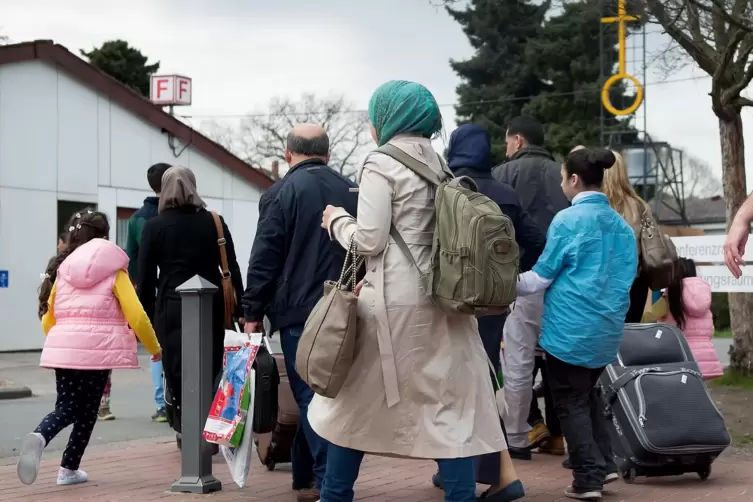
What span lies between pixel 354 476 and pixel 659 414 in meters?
2.33

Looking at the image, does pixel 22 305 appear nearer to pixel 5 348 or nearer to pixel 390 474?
pixel 5 348

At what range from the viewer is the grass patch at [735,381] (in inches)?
476

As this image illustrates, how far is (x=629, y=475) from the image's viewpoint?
648cm

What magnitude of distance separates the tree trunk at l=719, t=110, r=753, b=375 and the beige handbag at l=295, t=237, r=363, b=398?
882cm

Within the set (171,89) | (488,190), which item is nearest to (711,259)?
(488,190)

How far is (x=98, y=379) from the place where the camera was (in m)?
6.51

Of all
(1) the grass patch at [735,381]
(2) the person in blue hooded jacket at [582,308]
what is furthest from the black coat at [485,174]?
(1) the grass patch at [735,381]

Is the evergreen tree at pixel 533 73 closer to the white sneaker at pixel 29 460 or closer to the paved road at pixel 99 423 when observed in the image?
the paved road at pixel 99 423

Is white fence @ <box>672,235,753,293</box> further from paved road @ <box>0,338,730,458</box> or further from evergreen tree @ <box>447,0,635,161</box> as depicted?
evergreen tree @ <box>447,0,635,161</box>

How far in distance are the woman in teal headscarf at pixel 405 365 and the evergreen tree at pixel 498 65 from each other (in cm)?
4577

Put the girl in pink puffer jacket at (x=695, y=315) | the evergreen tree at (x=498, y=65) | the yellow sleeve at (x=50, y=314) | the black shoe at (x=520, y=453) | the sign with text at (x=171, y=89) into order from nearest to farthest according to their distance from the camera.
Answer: the yellow sleeve at (x=50, y=314) < the black shoe at (x=520, y=453) < the girl in pink puffer jacket at (x=695, y=315) < the sign with text at (x=171, y=89) < the evergreen tree at (x=498, y=65)

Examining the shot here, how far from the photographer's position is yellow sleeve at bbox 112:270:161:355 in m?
6.37

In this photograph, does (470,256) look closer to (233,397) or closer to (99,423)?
(233,397)

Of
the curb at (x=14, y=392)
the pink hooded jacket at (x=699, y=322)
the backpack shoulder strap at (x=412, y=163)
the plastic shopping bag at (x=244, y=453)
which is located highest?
the backpack shoulder strap at (x=412, y=163)
